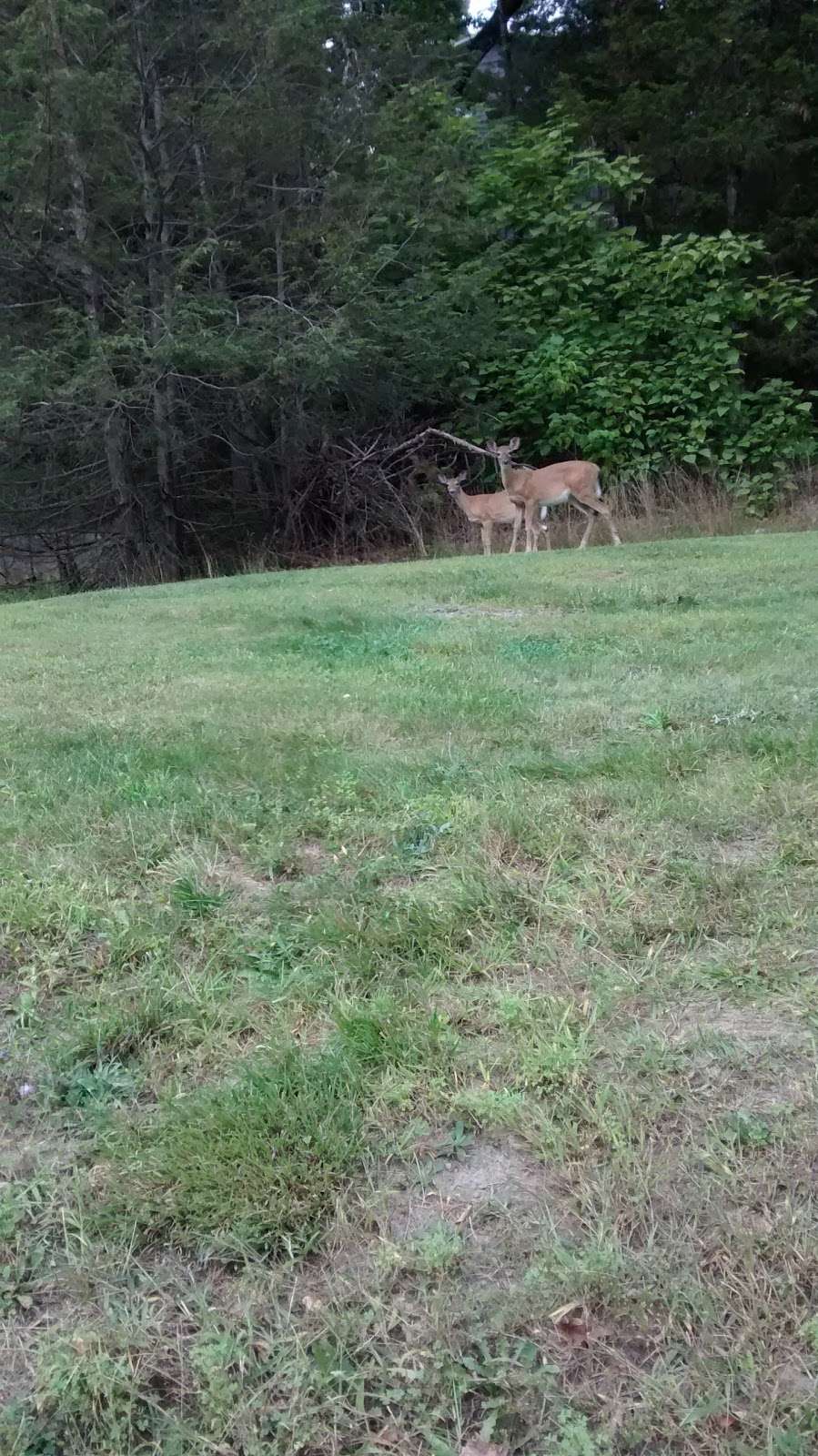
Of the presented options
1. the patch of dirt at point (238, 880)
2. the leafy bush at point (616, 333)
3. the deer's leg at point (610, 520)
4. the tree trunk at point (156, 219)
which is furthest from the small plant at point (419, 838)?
the leafy bush at point (616, 333)

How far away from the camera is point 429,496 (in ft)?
51.0

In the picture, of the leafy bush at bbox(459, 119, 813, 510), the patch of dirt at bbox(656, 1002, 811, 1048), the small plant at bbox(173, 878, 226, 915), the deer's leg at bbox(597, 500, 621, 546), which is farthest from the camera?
the leafy bush at bbox(459, 119, 813, 510)

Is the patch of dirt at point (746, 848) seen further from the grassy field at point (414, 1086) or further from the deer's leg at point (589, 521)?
the deer's leg at point (589, 521)

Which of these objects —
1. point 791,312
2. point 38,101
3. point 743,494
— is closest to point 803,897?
point 743,494

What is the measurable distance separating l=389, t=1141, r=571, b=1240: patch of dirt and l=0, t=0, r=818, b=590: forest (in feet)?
39.2

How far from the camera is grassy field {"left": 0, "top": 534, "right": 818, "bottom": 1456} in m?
1.45

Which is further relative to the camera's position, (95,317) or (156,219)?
(156,219)

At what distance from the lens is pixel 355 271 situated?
13.7 metres

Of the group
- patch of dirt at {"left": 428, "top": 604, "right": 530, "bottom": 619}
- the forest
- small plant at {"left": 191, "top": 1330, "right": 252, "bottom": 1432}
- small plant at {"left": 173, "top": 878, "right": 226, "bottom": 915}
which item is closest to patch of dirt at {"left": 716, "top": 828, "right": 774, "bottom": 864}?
small plant at {"left": 173, "top": 878, "right": 226, "bottom": 915}

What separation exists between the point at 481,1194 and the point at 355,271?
1371cm

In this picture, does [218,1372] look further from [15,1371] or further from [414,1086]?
[414,1086]

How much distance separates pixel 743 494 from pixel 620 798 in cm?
1219

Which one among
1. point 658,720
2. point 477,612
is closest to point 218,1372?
point 658,720

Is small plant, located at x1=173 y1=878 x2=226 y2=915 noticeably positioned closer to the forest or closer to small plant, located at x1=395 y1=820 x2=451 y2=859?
small plant, located at x1=395 y1=820 x2=451 y2=859
